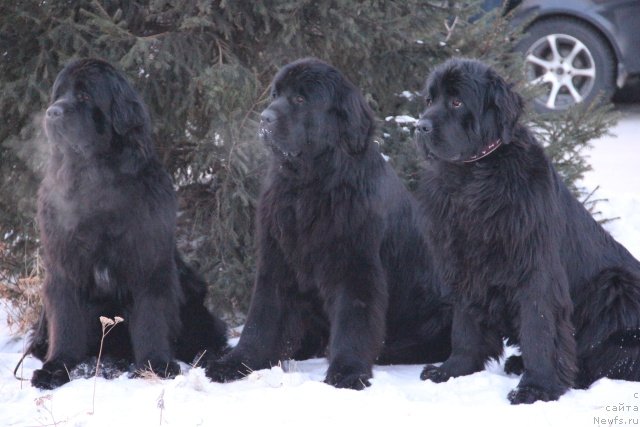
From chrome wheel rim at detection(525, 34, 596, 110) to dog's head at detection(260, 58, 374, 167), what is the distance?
18.2 ft

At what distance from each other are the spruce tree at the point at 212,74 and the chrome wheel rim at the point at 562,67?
Result: 3.49 meters

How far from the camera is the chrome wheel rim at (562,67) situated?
31.0 ft

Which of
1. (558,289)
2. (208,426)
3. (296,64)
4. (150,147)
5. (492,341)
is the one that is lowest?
(208,426)

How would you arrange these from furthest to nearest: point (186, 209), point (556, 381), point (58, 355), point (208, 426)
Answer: point (186, 209) → point (58, 355) → point (556, 381) → point (208, 426)

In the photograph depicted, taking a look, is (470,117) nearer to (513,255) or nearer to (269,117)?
(513,255)

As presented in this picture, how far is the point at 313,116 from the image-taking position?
4207mm

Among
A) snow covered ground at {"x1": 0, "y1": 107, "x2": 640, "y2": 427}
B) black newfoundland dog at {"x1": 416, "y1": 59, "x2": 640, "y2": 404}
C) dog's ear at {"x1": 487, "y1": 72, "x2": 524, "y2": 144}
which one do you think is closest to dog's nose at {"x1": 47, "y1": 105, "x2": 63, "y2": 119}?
snow covered ground at {"x1": 0, "y1": 107, "x2": 640, "y2": 427}

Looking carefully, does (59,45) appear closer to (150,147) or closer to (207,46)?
(207,46)

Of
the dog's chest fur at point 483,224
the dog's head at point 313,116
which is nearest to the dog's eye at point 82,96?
the dog's head at point 313,116

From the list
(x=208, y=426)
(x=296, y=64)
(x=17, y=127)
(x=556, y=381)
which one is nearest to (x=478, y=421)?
(x=556, y=381)

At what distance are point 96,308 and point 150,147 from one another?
0.82m

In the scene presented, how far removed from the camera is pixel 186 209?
235 inches

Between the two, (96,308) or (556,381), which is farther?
(96,308)

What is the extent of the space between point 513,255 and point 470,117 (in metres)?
0.64
